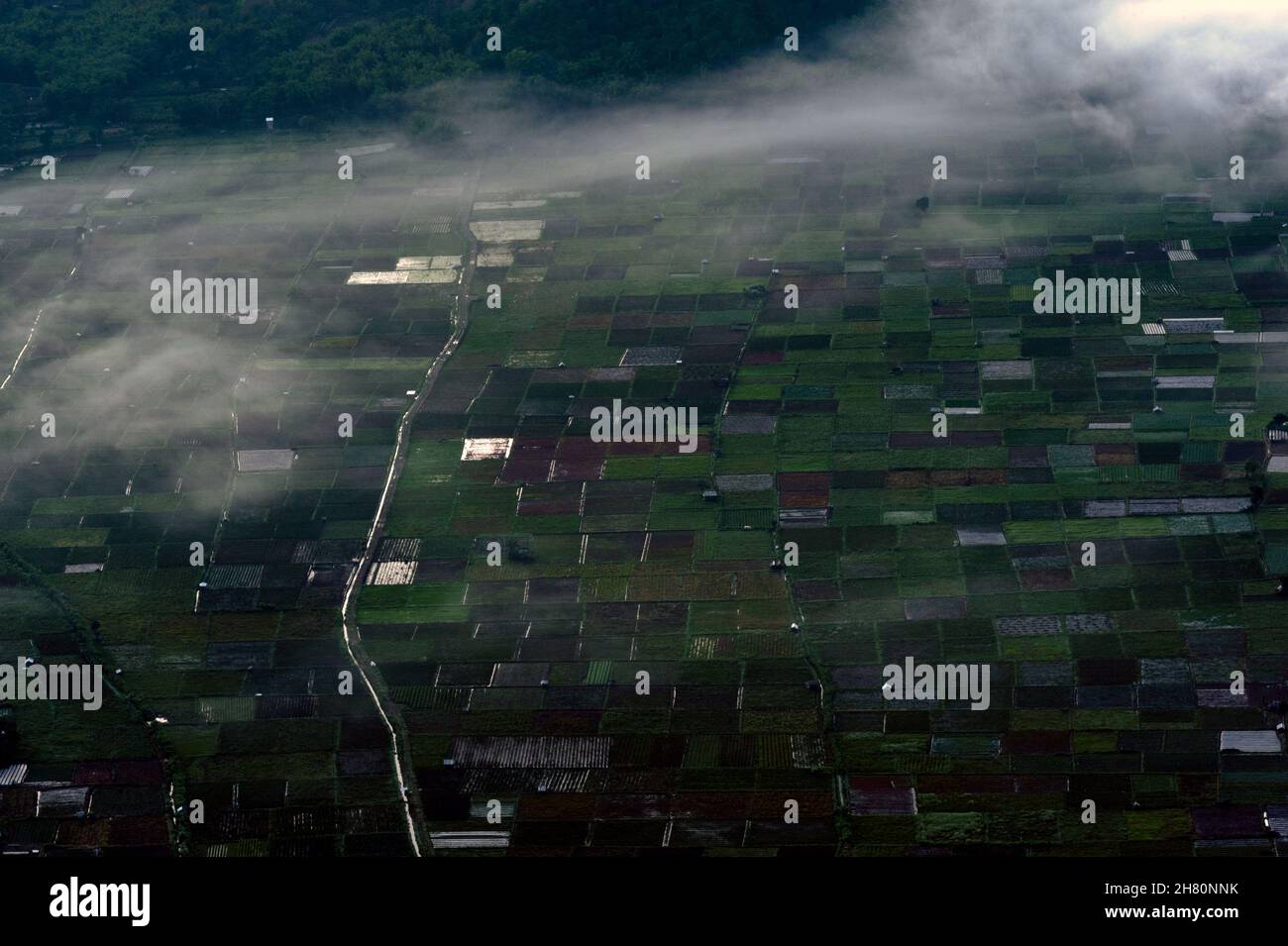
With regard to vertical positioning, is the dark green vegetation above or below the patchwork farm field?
above

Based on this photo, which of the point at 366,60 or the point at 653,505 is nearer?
the point at 653,505

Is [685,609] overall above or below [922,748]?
above

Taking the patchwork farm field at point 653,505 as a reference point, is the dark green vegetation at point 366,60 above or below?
above

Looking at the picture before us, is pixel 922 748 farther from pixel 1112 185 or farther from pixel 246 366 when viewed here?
pixel 1112 185

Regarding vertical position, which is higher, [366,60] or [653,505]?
[366,60]
